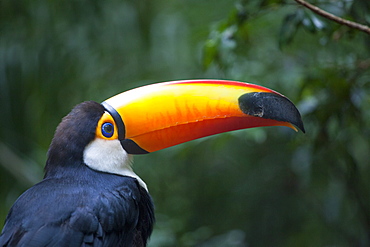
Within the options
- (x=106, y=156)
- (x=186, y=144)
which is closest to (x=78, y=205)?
(x=106, y=156)

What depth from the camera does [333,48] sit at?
342 centimetres

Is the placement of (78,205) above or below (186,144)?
above

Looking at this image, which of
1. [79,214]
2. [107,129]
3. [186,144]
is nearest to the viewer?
[79,214]

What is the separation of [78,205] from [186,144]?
153 centimetres

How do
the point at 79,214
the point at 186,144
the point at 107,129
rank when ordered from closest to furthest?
the point at 79,214
the point at 107,129
the point at 186,144

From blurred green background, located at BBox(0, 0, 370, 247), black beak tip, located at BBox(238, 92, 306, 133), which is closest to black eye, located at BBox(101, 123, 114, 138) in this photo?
black beak tip, located at BBox(238, 92, 306, 133)

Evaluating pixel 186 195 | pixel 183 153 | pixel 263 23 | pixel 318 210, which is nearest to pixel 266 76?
pixel 263 23

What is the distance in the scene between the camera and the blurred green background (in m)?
3.74

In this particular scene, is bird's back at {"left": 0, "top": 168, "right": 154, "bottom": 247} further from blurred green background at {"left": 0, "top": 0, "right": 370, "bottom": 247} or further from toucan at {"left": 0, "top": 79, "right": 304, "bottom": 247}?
blurred green background at {"left": 0, "top": 0, "right": 370, "bottom": 247}

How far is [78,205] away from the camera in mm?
2104

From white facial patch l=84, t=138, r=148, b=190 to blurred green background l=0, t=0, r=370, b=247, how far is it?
3.78 feet

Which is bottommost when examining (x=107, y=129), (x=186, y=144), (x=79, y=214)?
(x=186, y=144)

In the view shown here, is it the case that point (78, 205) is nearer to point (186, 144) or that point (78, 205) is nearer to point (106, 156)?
point (106, 156)

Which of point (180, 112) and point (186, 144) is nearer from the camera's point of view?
point (180, 112)
